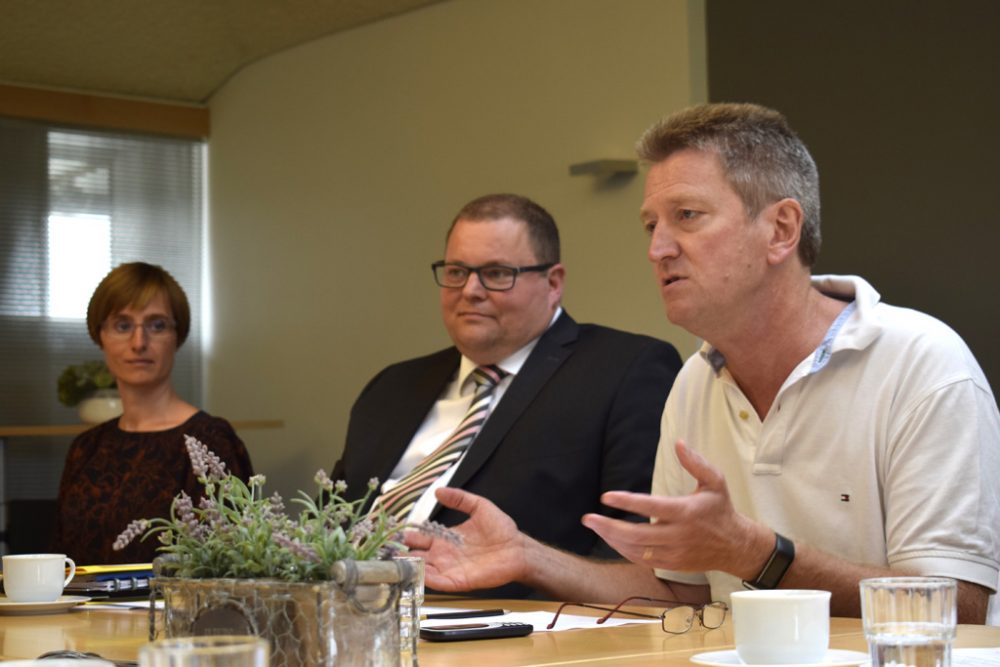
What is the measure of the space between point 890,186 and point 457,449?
162cm

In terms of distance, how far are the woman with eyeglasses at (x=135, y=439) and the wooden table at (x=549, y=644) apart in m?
1.96

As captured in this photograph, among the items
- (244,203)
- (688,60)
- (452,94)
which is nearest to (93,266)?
(244,203)

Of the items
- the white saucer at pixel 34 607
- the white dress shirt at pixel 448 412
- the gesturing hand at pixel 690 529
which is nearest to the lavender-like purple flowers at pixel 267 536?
the gesturing hand at pixel 690 529

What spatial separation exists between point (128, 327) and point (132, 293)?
109 mm

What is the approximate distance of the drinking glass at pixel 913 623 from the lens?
4.06ft

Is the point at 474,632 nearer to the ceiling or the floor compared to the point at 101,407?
nearer to the floor

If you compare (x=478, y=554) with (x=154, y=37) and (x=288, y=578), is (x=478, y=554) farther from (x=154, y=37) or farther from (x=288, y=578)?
(x=154, y=37)

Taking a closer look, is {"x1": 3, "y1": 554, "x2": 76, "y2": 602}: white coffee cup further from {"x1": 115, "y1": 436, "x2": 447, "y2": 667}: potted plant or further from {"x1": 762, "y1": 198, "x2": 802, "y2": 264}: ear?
{"x1": 762, "y1": 198, "x2": 802, "y2": 264}: ear

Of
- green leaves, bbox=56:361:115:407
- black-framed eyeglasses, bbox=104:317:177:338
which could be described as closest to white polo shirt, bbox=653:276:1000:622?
black-framed eyeglasses, bbox=104:317:177:338

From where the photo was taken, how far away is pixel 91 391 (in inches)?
245

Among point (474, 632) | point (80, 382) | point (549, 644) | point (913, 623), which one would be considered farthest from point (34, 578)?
point (80, 382)

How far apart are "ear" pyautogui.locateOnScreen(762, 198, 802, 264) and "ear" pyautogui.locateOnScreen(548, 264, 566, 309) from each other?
110cm

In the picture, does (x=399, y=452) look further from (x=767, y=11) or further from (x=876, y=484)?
(x=767, y=11)

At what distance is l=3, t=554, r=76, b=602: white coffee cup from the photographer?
2.33 metres
